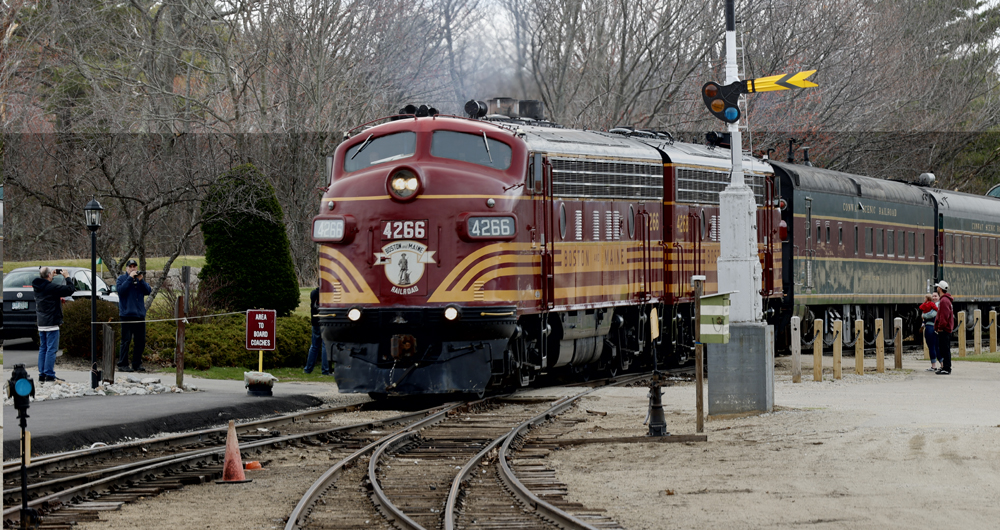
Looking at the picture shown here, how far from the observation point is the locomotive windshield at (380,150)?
1850cm

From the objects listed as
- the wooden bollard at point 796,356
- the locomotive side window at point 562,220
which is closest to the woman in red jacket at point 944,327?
the wooden bollard at point 796,356

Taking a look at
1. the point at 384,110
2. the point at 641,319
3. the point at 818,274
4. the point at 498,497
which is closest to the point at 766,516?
Result: the point at 498,497

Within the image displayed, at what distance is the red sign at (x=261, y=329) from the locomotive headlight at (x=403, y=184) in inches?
128

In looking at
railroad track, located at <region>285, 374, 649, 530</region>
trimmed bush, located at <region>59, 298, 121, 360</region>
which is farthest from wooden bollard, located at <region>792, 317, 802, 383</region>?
trimmed bush, located at <region>59, 298, 121, 360</region>

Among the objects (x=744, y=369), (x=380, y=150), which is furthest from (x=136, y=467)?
(x=744, y=369)

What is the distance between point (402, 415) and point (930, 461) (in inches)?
301

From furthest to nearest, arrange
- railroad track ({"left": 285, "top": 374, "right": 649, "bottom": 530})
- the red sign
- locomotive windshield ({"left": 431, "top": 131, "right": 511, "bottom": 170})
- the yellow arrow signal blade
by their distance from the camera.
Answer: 1. the red sign
2. locomotive windshield ({"left": 431, "top": 131, "right": 511, "bottom": 170})
3. the yellow arrow signal blade
4. railroad track ({"left": 285, "top": 374, "right": 649, "bottom": 530})

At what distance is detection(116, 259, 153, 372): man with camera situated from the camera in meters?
22.4

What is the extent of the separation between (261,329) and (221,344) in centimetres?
554

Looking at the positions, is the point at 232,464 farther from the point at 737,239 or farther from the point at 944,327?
the point at 944,327

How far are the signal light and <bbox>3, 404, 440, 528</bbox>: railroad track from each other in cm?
569

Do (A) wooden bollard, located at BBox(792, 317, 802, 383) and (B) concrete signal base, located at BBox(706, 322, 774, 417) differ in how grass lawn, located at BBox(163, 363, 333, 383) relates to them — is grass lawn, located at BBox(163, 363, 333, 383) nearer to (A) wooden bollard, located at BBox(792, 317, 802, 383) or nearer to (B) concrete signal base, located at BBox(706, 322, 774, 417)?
(A) wooden bollard, located at BBox(792, 317, 802, 383)

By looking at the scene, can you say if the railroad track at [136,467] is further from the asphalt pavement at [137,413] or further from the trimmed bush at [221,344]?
the trimmed bush at [221,344]

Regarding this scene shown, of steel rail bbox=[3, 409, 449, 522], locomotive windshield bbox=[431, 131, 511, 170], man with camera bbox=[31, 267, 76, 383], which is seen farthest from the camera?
man with camera bbox=[31, 267, 76, 383]
